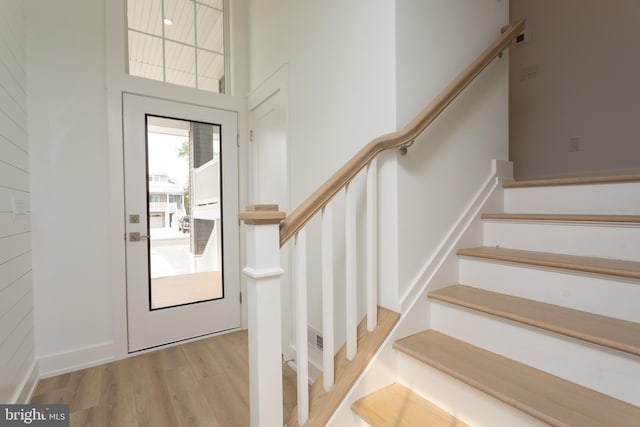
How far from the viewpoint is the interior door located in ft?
7.88

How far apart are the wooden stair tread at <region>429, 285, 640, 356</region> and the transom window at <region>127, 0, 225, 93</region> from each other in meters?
2.66

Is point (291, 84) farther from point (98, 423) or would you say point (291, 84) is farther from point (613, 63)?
point (613, 63)

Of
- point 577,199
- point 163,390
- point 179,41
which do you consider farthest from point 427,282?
point 179,41

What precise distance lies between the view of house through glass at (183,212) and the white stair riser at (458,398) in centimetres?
201

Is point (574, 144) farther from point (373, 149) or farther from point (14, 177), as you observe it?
point (14, 177)

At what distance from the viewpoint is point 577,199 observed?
1.57m

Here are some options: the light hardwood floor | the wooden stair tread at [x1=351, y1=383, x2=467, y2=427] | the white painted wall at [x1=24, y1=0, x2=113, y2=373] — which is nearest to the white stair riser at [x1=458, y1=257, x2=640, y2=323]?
the wooden stair tread at [x1=351, y1=383, x2=467, y2=427]

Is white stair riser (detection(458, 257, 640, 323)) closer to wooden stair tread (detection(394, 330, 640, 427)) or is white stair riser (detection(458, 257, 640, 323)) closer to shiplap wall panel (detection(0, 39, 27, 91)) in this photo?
wooden stair tread (detection(394, 330, 640, 427))

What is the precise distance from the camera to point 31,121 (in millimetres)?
2061

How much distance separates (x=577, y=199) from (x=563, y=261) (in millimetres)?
541

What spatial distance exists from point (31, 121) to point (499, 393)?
9.96 feet

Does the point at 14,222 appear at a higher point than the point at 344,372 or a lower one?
higher

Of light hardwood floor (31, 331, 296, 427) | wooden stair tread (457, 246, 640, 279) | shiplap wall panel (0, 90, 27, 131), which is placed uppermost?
shiplap wall panel (0, 90, 27, 131)

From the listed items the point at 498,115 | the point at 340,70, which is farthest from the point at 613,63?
the point at 340,70
